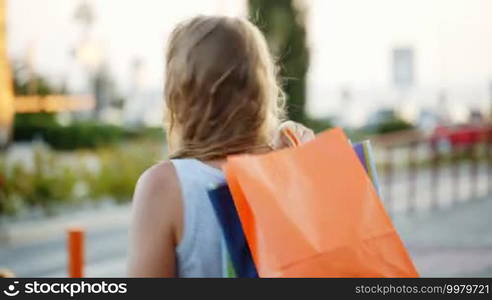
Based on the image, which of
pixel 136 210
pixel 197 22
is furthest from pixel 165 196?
pixel 197 22

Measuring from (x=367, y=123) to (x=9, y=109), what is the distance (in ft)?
62.0

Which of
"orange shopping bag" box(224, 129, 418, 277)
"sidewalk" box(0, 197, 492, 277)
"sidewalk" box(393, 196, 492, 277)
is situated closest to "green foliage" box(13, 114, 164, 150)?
"sidewalk" box(0, 197, 492, 277)

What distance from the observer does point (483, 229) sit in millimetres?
15742

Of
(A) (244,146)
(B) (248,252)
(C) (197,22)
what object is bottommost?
(B) (248,252)

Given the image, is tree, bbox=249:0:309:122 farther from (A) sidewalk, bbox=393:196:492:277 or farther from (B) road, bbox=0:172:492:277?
(A) sidewalk, bbox=393:196:492:277

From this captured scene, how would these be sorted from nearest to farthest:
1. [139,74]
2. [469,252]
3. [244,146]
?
1. [244,146]
2. [469,252]
3. [139,74]

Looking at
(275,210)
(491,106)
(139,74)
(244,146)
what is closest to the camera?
(275,210)

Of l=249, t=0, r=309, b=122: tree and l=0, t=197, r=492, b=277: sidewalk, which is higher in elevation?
l=249, t=0, r=309, b=122: tree

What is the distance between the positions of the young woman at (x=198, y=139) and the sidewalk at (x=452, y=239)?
8905 millimetres

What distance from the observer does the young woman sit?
2369 millimetres

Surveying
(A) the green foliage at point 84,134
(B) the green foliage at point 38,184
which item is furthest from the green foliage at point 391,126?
(B) the green foliage at point 38,184

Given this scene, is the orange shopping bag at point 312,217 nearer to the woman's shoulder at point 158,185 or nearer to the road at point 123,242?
the woman's shoulder at point 158,185

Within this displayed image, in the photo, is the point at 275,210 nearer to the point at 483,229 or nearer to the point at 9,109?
the point at 483,229

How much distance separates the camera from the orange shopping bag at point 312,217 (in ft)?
7.41
